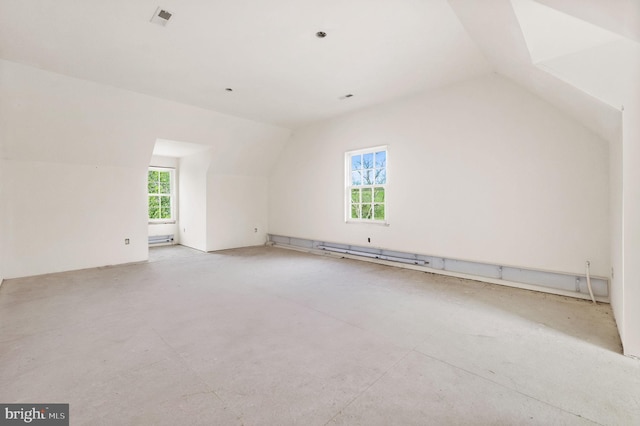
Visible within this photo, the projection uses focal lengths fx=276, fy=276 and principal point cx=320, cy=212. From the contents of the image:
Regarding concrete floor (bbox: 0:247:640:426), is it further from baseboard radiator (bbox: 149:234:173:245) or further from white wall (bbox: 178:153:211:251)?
baseboard radiator (bbox: 149:234:173:245)

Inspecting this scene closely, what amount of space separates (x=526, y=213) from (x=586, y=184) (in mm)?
637

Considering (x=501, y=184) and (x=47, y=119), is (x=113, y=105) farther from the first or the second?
(x=501, y=184)

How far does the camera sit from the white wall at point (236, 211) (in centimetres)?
647

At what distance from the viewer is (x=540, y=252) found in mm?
3404

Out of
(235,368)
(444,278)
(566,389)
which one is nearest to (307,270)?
(444,278)

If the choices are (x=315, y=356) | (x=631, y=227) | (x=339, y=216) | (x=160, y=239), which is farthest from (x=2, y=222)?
(x=631, y=227)

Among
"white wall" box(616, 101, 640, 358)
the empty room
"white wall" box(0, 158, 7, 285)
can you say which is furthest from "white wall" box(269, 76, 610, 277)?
"white wall" box(0, 158, 7, 285)

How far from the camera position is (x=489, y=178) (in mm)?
3766

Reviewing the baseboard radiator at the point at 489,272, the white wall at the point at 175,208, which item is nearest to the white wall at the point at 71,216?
the white wall at the point at 175,208

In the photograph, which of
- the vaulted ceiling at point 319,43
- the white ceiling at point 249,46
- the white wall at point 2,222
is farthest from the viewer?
the white wall at point 2,222

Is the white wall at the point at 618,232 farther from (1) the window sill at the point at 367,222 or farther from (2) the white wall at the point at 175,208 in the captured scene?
(2) the white wall at the point at 175,208

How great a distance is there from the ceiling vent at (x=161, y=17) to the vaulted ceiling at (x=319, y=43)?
0.04 meters

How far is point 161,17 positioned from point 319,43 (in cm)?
152

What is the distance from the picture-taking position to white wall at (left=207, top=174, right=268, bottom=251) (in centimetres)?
647
